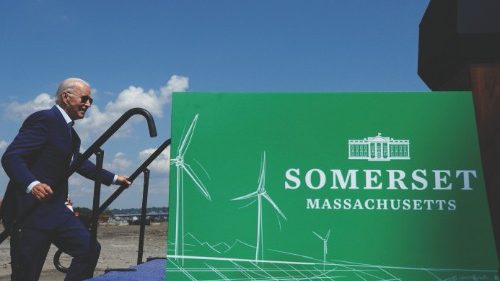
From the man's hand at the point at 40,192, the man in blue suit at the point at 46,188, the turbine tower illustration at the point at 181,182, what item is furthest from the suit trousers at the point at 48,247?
the turbine tower illustration at the point at 181,182

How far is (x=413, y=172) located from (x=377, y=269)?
262 millimetres

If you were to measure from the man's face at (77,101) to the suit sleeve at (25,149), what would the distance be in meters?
0.15

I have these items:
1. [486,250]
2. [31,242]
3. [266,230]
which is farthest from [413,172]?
[31,242]

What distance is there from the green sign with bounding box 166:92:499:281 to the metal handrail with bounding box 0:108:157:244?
790 millimetres

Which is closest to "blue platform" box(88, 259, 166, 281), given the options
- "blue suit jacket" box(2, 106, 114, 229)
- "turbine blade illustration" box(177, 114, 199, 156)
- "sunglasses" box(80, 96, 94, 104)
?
"blue suit jacket" box(2, 106, 114, 229)

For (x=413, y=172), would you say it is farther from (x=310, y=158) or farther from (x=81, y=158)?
(x=81, y=158)

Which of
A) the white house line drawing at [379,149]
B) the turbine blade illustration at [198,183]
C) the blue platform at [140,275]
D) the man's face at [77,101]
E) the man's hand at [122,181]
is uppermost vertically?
the man's face at [77,101]

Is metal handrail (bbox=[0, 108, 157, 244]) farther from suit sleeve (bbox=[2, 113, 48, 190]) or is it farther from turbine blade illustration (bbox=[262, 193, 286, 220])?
turbine blade illustration (bbox=[262, 193, 286, 220])

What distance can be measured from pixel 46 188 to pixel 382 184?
1640 millimetres

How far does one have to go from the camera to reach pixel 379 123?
4.58ft

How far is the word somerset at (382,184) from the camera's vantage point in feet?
4.59

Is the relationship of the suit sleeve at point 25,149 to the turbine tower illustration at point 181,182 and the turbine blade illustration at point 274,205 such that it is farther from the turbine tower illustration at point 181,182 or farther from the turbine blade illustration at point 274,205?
the turbine blade illustration at point 274,205

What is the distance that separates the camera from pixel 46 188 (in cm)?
246

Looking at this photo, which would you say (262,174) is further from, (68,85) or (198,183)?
(68,85)
